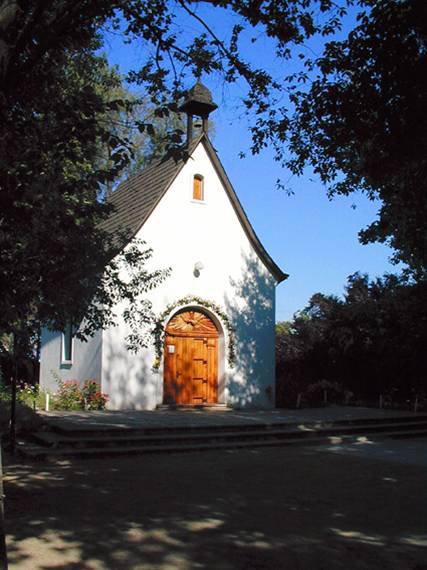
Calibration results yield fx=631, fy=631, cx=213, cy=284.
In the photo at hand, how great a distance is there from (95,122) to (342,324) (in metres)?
17.9

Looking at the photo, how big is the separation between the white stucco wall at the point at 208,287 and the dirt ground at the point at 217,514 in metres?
7.05

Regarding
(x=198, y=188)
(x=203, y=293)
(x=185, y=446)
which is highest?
(x=198, y=188)

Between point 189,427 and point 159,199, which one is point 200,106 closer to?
point 159,199

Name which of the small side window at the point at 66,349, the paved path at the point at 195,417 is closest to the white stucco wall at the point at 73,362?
the small side window at the point at 66,349

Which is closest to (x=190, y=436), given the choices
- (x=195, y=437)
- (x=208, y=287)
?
(x=195, y=437)

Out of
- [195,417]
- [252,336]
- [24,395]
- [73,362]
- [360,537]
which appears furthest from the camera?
[252,336]

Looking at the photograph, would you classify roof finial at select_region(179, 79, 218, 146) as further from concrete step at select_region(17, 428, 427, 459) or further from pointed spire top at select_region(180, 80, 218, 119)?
concrete step at select_region(17, 428, 427, 459)

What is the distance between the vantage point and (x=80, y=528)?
21.5ft

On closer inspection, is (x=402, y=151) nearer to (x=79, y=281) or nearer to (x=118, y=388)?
(x=79, y=281)

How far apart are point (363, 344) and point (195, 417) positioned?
29.1ft

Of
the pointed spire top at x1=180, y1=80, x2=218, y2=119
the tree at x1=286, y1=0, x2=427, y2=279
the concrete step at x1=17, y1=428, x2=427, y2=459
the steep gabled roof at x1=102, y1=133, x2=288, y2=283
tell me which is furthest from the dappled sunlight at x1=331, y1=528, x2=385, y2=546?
the pointed spire top at x1=180, y1=80, x2=218, y2=119

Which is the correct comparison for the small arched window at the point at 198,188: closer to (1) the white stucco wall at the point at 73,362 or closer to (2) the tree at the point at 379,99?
(1) the white stucco wall at the point at 73,362

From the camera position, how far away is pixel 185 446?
12805 mm

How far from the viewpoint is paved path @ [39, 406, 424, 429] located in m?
14.4
